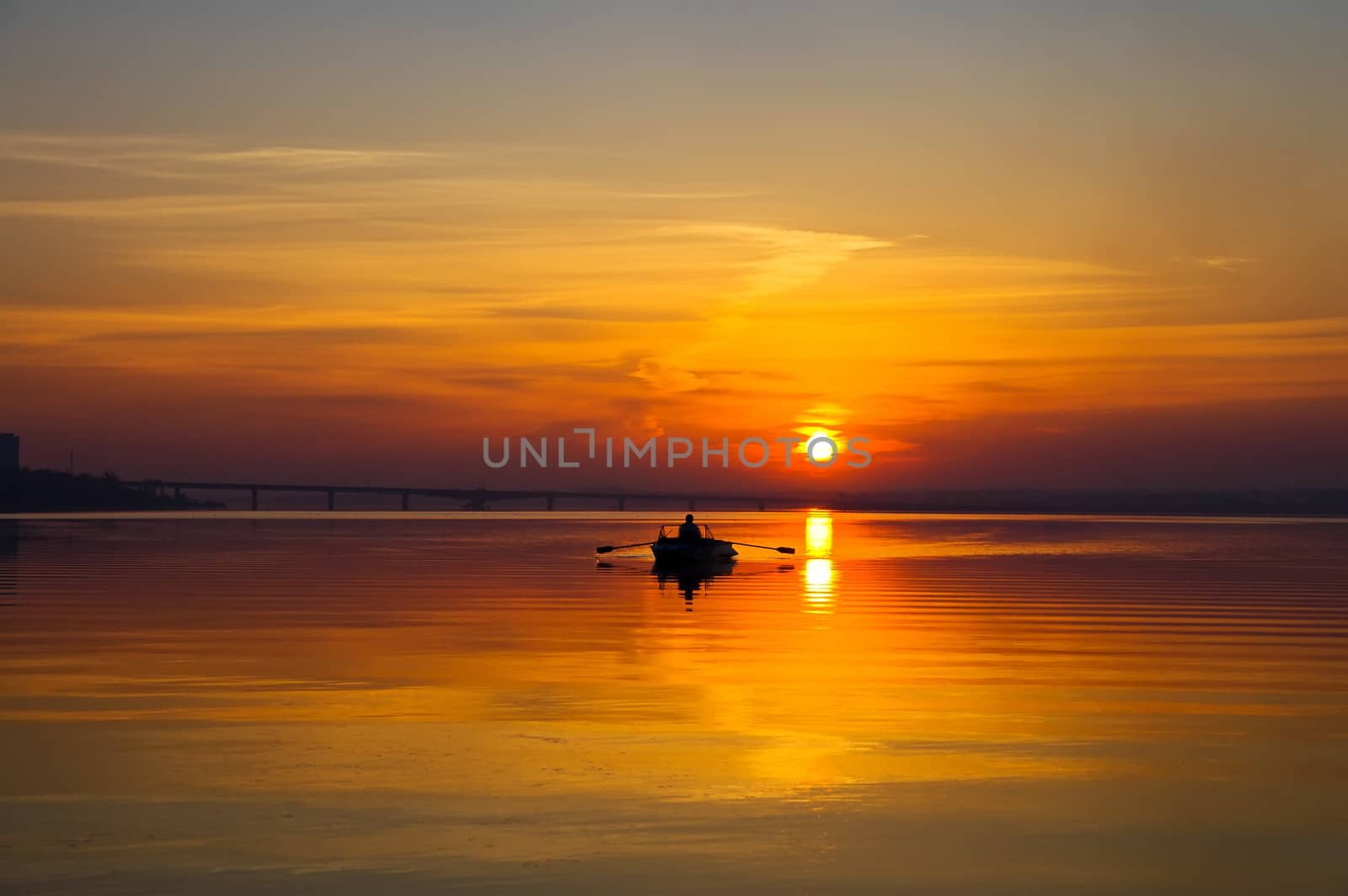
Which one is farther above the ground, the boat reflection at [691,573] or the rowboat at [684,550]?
the rowboat at [684,550]

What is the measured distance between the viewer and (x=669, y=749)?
19688mm

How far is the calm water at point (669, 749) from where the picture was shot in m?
14.0

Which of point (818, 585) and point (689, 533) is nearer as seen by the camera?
point (818, 585)

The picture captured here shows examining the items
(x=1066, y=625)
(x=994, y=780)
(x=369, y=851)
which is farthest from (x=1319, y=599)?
(x=369, y=851)

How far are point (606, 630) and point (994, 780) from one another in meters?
20.2

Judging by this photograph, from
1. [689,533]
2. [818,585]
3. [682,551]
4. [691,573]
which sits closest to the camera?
[818,585]

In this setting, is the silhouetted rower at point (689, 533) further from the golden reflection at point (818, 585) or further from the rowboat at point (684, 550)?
the golden reflection at point (818, 585)

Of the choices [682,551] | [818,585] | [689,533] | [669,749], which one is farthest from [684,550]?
[669,749]

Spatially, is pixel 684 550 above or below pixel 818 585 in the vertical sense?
above

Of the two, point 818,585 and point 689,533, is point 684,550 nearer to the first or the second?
point 689,533

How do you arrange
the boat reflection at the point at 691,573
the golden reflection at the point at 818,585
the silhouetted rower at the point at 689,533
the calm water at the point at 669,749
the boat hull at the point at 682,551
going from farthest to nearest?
the silhouetted rower at the point at 689,533
the boat hull at the point at 682,551
the boat reflection at the point at 691,573
the golden reflection at the point at 818,585
the calm water at the point at 669,749

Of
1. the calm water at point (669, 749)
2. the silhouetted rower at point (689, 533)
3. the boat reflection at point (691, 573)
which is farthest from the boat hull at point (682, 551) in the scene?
the calm water at point (669, 749)

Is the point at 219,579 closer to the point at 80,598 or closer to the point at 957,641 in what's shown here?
the point at 80,598

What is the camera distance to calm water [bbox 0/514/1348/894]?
14.0m
